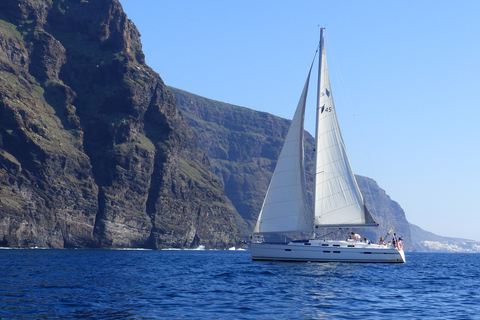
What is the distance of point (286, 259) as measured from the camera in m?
53.7

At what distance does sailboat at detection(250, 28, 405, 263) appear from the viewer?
54.0 meters

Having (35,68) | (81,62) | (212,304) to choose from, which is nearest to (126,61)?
(81,62)

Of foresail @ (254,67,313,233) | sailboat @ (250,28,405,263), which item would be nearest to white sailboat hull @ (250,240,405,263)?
sailboat @ (250,28,405,263)

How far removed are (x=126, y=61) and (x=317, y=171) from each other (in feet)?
466

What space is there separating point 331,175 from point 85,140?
12427 centimetres

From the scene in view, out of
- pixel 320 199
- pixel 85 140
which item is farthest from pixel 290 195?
pixel 85 140

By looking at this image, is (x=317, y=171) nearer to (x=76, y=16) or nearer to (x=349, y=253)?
(x=349, y=253)

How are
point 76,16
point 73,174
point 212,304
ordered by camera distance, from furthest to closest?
point 76,16 < point 73,174 < point 212,304

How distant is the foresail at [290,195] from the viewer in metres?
54.3

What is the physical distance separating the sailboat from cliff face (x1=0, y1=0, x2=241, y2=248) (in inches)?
3392

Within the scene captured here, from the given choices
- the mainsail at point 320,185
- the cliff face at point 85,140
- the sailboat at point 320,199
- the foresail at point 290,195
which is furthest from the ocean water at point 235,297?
the cliff face at point 85,140

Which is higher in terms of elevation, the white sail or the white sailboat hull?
the white sail

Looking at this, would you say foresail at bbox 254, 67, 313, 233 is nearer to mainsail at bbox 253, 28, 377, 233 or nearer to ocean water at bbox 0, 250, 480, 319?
mainsail at bbox 253, 28, 377, 233

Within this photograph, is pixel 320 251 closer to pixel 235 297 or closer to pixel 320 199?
pixel 320 199
